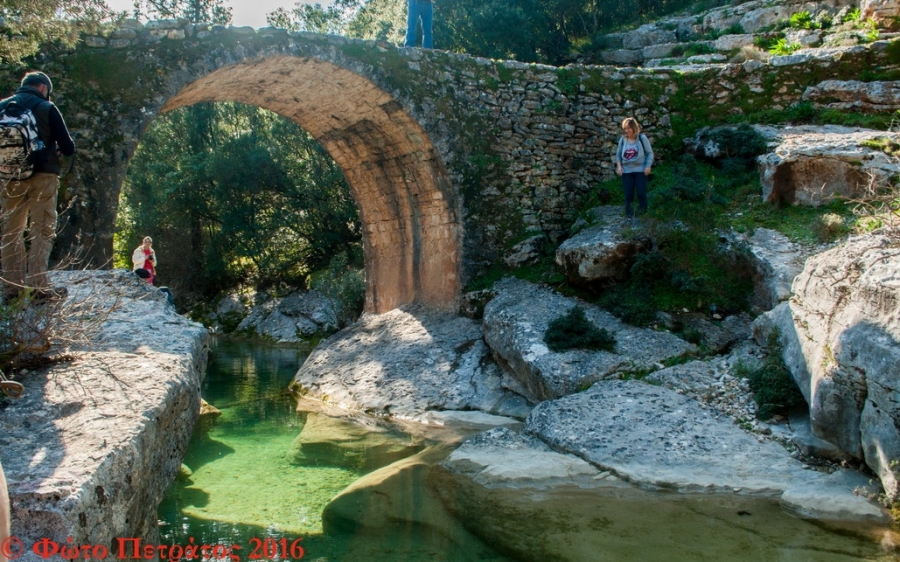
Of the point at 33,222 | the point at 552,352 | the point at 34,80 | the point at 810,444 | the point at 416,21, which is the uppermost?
the point at 416,21

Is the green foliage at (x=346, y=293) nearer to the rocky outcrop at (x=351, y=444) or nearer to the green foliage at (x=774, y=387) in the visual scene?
the rocky outcrop at (x=351, y=444)

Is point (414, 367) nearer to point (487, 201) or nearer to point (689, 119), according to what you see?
point (487, 201)

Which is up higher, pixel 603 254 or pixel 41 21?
pixel 41 21

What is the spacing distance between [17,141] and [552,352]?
17.0ft

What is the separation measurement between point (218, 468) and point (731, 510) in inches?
166

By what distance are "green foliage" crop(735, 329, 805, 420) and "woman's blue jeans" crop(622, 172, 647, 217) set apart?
3.04 meters

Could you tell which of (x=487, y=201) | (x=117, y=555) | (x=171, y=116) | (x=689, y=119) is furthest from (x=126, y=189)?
(x=117, y=555)

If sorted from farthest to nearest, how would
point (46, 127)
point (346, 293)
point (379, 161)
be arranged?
point (346, 293) < point (379, 161) < point (46, 127)

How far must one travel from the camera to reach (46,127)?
5.11 metres

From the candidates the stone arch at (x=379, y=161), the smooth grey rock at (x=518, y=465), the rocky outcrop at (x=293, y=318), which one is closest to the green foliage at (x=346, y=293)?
the rocky outcrop at (x=293, y=318)

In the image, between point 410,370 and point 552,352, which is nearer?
point 552,352

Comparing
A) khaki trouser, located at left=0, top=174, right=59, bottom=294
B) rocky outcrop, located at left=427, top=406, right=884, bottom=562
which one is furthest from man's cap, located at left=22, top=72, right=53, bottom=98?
rocky outcrop, located at left=427, top=406, right=884, bottom=562

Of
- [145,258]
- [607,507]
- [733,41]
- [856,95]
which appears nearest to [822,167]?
[856,95]

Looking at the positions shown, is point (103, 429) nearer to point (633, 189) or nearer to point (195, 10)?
point (633, 189)
